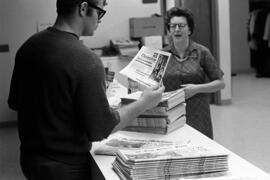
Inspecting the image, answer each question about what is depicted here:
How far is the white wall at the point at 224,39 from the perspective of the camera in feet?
22.9

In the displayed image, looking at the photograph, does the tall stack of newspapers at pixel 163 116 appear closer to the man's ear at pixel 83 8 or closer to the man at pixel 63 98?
the man at pixel 63 98

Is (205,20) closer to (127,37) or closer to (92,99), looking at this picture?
(127,37)

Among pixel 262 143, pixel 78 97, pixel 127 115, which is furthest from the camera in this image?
pixel 262 143

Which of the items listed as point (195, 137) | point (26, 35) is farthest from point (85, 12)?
point (26, 35)

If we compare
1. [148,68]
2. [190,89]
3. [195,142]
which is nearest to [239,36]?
[190,89]

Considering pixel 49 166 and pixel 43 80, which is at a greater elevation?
pixel 43 80

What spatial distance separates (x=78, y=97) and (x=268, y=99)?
5924 millimetres

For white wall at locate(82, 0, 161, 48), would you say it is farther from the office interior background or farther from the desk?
the desk

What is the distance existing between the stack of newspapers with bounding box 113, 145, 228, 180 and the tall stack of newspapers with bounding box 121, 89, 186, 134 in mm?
590

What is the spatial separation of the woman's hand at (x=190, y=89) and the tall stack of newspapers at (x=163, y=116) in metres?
0.40

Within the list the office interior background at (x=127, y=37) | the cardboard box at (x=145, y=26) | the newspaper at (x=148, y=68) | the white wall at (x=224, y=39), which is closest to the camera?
the newspaper at (x=148, y=68)

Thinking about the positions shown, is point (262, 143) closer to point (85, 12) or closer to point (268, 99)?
point (268, 99)

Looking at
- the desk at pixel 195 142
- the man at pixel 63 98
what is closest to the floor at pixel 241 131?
the desk at pixel 195 142

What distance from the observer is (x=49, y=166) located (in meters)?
1.92
